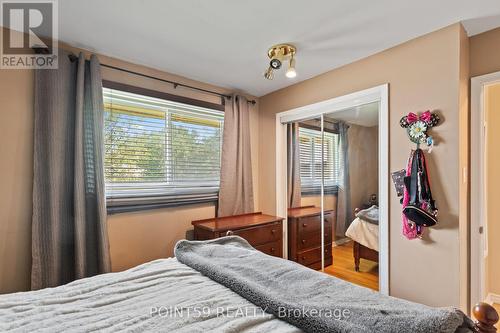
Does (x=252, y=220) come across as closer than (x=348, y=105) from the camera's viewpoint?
No

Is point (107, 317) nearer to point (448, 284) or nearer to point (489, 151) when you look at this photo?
point (448, 284)

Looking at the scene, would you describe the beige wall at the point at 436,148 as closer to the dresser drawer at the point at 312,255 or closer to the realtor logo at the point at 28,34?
the dresser drawer at the point at 312,255

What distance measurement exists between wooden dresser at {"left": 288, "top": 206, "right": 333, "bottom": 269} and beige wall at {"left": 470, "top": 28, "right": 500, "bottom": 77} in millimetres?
1767

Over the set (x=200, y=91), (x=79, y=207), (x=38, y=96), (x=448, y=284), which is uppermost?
(x=200, y=91)

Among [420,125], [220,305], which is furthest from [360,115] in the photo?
[220,305]

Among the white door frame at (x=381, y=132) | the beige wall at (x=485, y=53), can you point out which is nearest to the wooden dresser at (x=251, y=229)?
the white door frame at (x=381, y=132)

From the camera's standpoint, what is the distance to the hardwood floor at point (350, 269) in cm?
240

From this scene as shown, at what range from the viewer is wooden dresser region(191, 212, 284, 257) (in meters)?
2.56

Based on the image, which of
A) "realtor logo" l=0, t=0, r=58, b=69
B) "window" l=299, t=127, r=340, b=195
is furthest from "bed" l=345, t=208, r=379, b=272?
"realtor logo" l=0, t=0, r=58, b=69

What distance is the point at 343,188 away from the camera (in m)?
2.76

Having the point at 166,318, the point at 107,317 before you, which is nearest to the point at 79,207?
the point at 107,317

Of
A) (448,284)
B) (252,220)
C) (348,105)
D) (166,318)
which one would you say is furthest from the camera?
(252,220)

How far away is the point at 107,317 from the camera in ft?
3.16

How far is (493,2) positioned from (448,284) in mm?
1852
